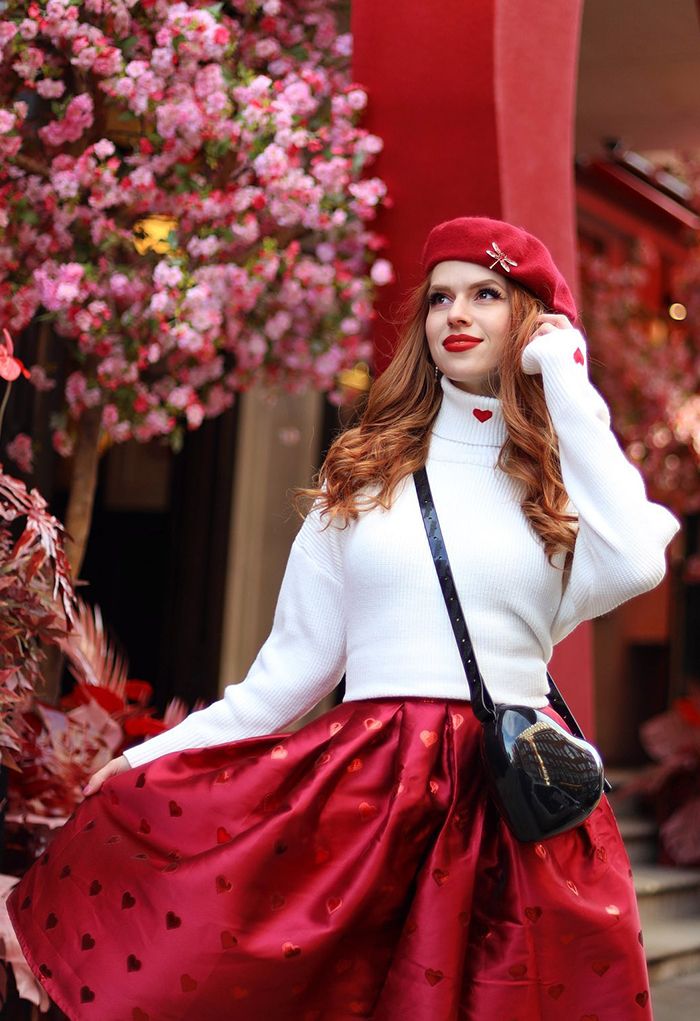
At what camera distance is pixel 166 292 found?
3.83 m

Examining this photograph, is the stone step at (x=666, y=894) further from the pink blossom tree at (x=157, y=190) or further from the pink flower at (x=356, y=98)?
the pink flower at (x=356, y=98)

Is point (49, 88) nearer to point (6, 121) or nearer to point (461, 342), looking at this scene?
point (6, 121)

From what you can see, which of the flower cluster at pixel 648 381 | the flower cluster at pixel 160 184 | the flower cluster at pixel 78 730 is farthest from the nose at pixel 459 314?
the flower cluster at pixel 648 381

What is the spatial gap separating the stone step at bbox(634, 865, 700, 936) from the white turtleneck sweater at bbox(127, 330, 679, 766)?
3720 mm

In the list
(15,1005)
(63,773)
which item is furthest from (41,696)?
(15,1005)

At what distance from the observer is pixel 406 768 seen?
2.32 meters

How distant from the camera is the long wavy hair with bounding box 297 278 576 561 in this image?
2500mm

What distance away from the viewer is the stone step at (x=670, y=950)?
548 centimetres

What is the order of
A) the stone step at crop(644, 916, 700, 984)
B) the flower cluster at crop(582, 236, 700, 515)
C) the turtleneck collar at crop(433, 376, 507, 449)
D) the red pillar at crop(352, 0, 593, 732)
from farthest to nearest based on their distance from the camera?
1. the flower cluster at crop(582, 236, 700, 515)
2. the stone step at crop(644, 916, 700, 984)
3. the red pillar at crop(352, 0, 593, 732)
4. the turtleneck collar at crop(433, 376, 507, 449)

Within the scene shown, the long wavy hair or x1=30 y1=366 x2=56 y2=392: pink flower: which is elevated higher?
x1=30 y1=366 x2=56 y2=392: pink flower

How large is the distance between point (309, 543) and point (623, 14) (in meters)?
4.03

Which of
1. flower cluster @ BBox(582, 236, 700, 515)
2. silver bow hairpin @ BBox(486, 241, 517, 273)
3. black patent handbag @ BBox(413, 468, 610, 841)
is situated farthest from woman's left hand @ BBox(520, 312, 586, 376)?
flower cluster @ BBox(582, 236, 700, 515)

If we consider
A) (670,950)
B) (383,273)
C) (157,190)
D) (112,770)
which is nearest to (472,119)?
(383,273)

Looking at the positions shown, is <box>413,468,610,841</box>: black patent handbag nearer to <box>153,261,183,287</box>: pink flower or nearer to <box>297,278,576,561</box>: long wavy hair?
<box>297,278,576,561</box>: long wavy hair
